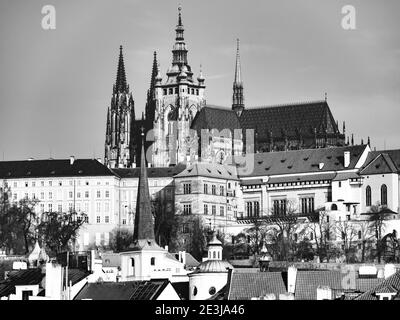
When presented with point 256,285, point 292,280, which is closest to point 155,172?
point 256,285

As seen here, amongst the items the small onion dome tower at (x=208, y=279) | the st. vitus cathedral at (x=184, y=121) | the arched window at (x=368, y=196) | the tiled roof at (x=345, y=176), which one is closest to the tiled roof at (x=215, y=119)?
the st. vitus cathedral at (x=184, y=121)

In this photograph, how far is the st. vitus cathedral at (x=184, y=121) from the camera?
131000mm

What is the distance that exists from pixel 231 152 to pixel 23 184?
66.4 feet

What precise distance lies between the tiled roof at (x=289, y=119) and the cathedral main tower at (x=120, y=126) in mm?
10886

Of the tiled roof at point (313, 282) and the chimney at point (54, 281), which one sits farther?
the tiled roof at point (313, 282)

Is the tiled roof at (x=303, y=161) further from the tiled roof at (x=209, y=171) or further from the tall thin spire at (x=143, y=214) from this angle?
the tall thin spire at (x=143, y=214)

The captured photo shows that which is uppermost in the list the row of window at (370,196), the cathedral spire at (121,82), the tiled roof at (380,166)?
the cathedral spire at (121,82)

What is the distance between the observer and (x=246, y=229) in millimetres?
117500

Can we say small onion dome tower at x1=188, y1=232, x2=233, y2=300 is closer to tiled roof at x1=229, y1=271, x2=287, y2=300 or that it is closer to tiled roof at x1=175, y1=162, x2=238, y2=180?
tiled roof at x1=229, y1=271, x2=287, y2=300

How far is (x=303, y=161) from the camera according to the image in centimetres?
12612

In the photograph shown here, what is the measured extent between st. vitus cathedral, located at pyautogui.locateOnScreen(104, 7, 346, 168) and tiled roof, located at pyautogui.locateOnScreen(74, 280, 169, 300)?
84.9 metres

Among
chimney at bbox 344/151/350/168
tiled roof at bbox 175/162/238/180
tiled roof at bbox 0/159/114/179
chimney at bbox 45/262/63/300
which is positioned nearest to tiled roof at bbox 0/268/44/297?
chimney at bbox 45/262/63/300

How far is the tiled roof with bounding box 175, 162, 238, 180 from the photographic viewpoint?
403ft
